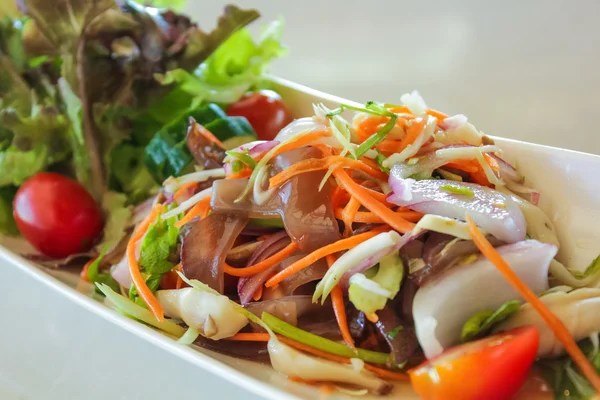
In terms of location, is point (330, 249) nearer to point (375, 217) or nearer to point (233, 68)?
point (375, 217)

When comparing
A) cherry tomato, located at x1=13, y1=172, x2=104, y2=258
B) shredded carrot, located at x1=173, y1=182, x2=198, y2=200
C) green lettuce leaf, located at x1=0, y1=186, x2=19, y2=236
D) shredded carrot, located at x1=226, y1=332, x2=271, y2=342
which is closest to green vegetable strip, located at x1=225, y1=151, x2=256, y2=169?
shredded carrot, located at x1=173, y1=182, x2=198, y2=200

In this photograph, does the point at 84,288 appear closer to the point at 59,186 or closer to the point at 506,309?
the point at 59,186

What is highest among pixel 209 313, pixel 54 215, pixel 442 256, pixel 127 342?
pixel 442 256

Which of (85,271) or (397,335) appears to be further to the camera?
(85,271)

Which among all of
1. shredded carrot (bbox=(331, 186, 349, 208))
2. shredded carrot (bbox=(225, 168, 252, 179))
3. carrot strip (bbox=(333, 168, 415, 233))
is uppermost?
carrot strip (bbox=(333, 168, 415, 233))

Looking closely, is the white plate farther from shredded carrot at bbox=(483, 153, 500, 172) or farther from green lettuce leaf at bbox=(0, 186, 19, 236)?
green lettuce leaf at bbox=(0, 186, 19, 236)

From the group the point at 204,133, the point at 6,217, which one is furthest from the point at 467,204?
the point at 6,217

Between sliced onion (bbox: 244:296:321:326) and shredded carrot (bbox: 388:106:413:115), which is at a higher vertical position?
shredded carrot (bbox: 388:106:413:115)
